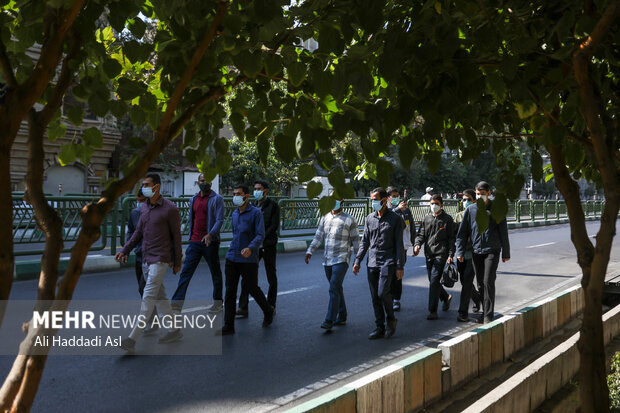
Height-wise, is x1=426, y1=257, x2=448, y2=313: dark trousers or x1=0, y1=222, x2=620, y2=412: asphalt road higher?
x1=426, y1=257, x2=448, y2=313: dark trousers

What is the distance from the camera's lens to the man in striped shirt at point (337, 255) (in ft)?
22.1

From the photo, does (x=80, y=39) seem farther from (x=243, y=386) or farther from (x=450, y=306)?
(x=450, y=306)

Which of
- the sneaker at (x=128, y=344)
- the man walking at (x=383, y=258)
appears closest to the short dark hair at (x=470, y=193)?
the man walking at (x=383, y=258)

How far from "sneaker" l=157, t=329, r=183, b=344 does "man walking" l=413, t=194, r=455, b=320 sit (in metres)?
3.36

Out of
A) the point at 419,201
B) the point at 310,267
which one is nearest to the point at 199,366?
→ the point at 310,267

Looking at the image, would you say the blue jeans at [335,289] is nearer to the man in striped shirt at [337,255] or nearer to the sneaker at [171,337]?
the man in striped shirt at [337,255]

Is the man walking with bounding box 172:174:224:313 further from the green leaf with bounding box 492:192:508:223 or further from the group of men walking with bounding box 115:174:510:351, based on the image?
the green leaf with bounding box 492:192:508:223

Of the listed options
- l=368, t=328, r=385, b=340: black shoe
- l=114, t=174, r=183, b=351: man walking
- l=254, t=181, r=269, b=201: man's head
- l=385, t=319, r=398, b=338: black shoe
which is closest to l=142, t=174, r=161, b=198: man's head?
l=114, t=174, r=183, b=351: man walking

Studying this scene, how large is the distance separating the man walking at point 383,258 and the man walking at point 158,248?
2.29 metres

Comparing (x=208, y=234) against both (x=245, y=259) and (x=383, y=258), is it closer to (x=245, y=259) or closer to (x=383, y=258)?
(x=245, y=259)

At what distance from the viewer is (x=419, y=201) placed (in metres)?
23.2

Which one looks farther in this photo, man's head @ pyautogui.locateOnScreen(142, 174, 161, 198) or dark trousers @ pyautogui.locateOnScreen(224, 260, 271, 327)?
dark trousers @ pyautogui.locateOnScreen(224, 260, 271, 327)

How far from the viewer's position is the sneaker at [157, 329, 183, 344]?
6.09 meters

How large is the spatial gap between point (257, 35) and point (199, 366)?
4045 mm
